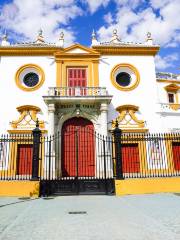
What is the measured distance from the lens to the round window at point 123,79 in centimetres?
1973

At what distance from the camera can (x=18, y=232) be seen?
5.22 metres

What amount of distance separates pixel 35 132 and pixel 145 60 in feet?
39.4

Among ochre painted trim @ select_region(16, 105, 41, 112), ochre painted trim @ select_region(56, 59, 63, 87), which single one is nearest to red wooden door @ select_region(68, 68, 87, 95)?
ochre painted trim @ select_region(56, 59, 63, 87)

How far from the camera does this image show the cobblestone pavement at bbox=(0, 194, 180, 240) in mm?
4941

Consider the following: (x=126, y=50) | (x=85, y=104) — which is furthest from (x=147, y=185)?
(x=126, y=50)

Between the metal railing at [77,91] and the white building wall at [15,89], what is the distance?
→ 1308mm

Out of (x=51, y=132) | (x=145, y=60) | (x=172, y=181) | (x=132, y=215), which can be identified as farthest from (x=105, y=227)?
(x=145, y=60)

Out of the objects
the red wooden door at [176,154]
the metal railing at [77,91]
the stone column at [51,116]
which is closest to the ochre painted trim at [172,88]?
the red wooden door at [176,154]

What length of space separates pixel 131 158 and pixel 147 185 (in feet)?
19.3

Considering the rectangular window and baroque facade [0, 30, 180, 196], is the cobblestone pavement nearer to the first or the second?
baroque facade [0, 30, 180, 196]

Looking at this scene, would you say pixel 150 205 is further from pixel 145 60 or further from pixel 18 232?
pixel 145 60

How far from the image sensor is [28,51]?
19.5 m

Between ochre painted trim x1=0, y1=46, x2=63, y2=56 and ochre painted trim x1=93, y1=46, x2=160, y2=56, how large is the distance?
11.0 feet

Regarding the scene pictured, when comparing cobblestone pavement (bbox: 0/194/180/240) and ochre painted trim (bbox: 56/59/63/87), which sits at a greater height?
ochre painted trim (bbox: 56/59/63/87)
